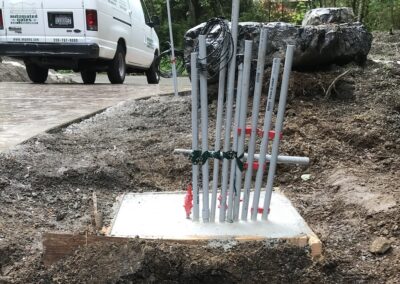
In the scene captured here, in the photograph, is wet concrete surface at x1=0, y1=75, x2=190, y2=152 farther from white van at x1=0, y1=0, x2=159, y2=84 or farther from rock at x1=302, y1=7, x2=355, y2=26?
rock at x1=302, y1=7, x2=355, y2=26

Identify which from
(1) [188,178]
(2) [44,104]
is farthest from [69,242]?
(2) [44,104]

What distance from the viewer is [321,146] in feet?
14.9

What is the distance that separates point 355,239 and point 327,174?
1082 mm

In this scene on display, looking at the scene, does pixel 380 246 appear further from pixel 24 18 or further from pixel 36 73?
pixel 36 73

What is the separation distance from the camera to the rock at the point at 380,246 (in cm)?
282

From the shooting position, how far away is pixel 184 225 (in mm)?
3051

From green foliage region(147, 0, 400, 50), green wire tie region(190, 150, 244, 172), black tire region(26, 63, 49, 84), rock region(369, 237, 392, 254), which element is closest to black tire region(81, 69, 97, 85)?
black tire region(26, 63, 49, 84)

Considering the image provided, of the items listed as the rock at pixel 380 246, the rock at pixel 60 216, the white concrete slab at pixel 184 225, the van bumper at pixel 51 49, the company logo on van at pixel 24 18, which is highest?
the company logo on van at pixel 24 18

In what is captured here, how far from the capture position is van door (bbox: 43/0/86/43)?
31.4ft

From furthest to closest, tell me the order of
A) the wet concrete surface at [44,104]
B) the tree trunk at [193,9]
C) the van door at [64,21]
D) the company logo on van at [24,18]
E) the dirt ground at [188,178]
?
the tree trunk at [193,9], the company logo on van at [24,18], the van door at [64,21], the wet concrete surface at [44,104], the dirt ground at [188,178]

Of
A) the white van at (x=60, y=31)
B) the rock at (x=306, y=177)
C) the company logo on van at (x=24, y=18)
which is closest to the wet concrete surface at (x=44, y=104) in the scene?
the white van at (x=60, y=31)

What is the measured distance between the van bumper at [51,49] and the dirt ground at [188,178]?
3267 millimetres

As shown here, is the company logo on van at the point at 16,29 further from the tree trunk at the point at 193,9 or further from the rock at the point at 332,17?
the tree trunk at the point at 193,9

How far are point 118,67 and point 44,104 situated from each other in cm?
355
